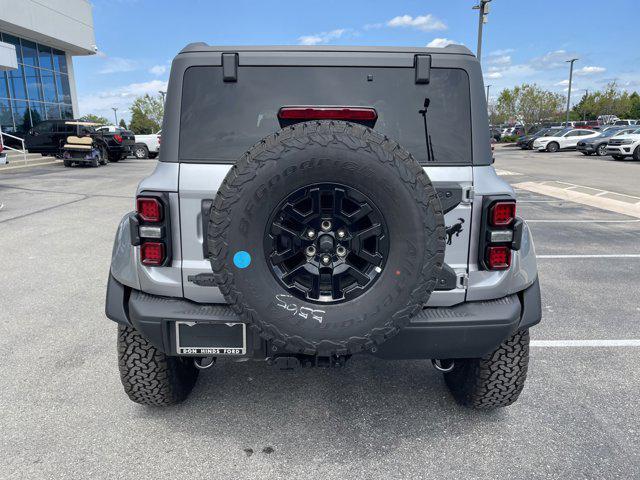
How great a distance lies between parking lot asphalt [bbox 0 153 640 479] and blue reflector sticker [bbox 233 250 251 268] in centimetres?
110

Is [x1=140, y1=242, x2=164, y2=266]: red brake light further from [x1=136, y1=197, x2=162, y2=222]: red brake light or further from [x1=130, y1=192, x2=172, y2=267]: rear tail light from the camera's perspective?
[x1=136, y1=197, x2=162, y2=222]: red brake light

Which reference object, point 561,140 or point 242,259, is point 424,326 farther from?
point 561,140

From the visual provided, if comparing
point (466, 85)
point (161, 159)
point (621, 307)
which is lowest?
point (621, 307)

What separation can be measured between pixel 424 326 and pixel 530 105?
6618 cm

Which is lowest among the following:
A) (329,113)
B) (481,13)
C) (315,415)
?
(315,415)

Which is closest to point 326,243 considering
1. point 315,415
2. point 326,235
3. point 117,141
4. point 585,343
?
point 326,235

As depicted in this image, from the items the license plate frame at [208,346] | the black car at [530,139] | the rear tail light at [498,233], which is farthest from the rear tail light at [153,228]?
the black car at [530,139]

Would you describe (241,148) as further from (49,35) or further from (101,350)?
(49,35)

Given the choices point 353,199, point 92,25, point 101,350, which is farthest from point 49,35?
point 353,199

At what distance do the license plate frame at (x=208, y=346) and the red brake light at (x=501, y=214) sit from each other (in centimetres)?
133

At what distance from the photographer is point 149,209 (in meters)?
2.46

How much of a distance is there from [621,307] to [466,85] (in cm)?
354

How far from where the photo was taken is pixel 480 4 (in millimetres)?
19125

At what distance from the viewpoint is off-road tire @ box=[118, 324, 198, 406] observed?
2801mm
